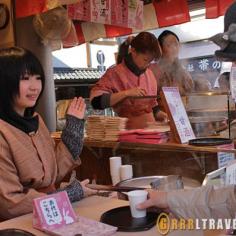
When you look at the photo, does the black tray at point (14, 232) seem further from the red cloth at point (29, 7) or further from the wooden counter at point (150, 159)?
the red cloth at point (29, 7)

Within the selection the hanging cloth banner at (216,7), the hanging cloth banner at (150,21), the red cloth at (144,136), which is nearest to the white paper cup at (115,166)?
the red cloth at (144,136)

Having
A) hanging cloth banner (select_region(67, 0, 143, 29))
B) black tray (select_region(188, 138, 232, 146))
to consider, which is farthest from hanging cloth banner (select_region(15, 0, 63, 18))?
black tray (select_region(188, 138, 232, 146))

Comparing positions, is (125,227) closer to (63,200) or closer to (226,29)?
(63,200)

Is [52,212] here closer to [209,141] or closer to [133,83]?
[209,141]

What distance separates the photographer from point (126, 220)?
1.45 m

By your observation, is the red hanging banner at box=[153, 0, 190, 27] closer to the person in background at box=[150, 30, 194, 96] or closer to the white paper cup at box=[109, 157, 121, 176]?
the person in background at box=[150, 30, 194, 96]

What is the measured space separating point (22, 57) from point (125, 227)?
101 centimetres

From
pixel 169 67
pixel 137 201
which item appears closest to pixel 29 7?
pixel 169 67

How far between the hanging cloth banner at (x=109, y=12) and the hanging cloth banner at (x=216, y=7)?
850 mm

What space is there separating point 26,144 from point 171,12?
3712 mm

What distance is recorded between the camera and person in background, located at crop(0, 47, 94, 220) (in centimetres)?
172

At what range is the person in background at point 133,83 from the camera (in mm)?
3189

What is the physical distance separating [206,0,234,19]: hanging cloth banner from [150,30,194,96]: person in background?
2.55ft

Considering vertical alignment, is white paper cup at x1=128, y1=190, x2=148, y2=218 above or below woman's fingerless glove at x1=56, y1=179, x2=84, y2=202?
above
